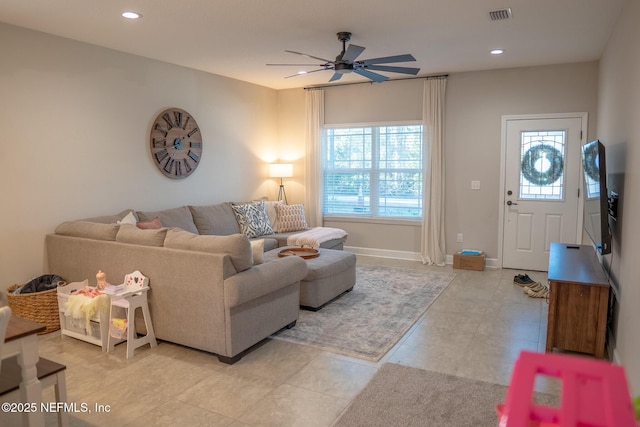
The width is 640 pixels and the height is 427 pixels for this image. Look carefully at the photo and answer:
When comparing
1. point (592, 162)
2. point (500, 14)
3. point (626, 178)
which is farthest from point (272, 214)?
point (626, 178)

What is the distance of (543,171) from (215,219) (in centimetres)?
431

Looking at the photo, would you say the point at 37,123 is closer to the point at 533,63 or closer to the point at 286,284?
the point at 286,284

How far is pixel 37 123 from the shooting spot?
13.3ft

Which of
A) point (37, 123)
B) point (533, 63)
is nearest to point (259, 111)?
point (37, 123)

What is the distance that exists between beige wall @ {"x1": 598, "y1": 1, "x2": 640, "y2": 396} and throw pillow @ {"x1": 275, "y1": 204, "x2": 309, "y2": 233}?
151 inches

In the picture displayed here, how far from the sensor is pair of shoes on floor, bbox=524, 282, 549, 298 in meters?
4.76

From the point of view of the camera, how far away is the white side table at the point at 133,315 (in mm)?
3307

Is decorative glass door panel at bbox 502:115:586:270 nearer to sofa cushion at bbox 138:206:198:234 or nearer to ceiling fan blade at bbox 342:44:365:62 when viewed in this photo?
ceiling fan blade at bbox 342:44:365:62

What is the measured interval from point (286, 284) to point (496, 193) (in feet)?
12.2

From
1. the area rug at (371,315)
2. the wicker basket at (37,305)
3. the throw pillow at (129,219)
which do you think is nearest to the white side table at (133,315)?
the wicker basket at (37,305)

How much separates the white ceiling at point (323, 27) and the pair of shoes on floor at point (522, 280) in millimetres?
2604

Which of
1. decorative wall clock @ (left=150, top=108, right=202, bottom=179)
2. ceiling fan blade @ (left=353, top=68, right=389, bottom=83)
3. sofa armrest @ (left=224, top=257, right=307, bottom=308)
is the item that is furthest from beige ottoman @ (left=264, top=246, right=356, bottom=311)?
ceiling fan blade @ (left=353, top=68, right=389, bottom=83)

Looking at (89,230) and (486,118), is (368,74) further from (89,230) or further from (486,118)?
(89,230)

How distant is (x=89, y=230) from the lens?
12.9 feet
